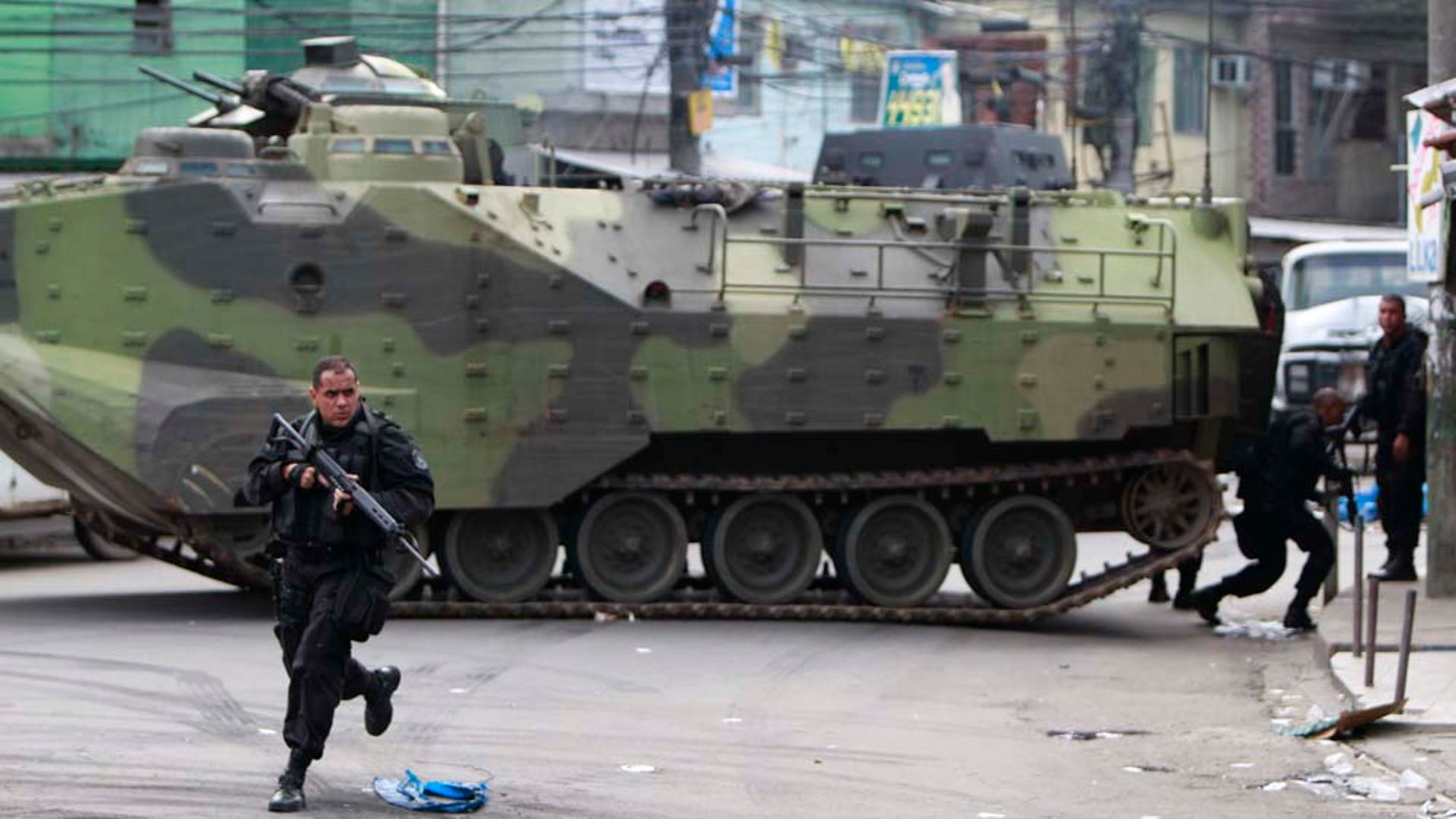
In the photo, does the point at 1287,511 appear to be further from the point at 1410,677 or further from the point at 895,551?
the point at 1410,677

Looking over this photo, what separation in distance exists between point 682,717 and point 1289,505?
18.4ft

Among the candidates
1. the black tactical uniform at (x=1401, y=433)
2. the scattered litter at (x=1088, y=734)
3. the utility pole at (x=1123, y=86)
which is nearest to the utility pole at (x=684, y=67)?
the utility pole at (x=1123, y=86)

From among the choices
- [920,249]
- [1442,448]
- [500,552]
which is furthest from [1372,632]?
[500,552]

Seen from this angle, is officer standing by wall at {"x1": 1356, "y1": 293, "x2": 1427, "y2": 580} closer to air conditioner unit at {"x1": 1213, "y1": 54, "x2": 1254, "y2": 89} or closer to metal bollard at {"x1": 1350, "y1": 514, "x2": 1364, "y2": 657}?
metal bollard at {"x1": 1350, "y1": 514, "x2": 1364, "y2": 657}

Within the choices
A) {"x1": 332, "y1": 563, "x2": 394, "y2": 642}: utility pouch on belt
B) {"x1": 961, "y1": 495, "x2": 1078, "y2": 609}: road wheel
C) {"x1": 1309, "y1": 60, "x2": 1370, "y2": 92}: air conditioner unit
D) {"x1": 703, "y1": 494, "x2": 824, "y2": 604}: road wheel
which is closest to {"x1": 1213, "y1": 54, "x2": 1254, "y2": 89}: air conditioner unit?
{"x1": 1309, "y1": 60, "x2": 1370, "y2": 92}: air conditioner unit

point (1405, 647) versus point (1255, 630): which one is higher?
point (1405, 647)

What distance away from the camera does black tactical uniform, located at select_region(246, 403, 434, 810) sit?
27.5 ft

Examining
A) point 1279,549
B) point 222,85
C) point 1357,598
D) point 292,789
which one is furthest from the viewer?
point 222,85

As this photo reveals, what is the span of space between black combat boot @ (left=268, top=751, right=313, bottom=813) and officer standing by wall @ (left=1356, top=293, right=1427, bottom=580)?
31.6 ft

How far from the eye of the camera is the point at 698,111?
30328mm

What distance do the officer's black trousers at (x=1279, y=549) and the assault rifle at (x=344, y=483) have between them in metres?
8.29

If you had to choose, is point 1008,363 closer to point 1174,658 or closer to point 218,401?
point 1174,658

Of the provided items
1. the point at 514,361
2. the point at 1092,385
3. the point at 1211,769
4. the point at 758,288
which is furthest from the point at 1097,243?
the point at 1211,769

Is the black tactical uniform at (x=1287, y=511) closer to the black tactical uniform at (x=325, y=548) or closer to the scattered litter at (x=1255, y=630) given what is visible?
the scattered litter at (x=1255, y=630)
